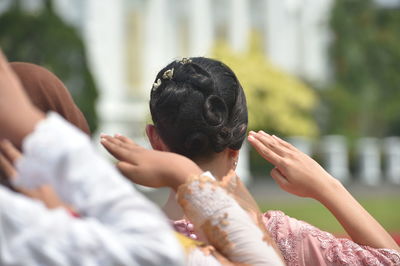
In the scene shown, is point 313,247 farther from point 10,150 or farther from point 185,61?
point 10,150

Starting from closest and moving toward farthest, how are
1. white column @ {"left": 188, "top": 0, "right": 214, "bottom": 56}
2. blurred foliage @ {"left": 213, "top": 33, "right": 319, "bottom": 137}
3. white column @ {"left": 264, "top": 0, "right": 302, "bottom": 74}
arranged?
blurred foliage @ {"left": 213, "top": 33, "right": 319, "bottom": 137} < white column @ {"left": 188, "top": 0, "right": 214, "bottom": 56} < white column @ {"left": 264, "top": 0, "right": 302, "bottom": 74}

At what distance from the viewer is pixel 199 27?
24719 millimetres

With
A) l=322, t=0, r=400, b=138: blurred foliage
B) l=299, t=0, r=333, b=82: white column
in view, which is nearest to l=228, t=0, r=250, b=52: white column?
l=299, t=0, r=333, b=82: white column

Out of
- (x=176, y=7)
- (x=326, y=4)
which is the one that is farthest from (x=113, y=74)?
(x=326, y=4)

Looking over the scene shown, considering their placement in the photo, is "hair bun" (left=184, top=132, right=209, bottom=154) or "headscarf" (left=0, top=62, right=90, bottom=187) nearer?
"headscarf" (left=0, top=62, right=90, bottom=187)

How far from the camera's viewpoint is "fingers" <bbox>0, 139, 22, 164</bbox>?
1095 mm

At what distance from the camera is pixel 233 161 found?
1605 mm

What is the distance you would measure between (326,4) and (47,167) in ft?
88.8

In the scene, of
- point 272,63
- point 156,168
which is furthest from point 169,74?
point 272,63

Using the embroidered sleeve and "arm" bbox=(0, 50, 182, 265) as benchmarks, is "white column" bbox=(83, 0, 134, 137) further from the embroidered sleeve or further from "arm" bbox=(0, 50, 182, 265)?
"arm" bbox=(0, 50, 182, 265)

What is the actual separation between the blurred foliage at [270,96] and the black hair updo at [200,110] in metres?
19.9

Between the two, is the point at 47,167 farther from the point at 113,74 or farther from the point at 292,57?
the point at 292,57

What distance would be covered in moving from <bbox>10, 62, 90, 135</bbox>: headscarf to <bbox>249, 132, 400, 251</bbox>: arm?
1.31 ft

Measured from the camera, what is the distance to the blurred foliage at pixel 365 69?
83.9ft
